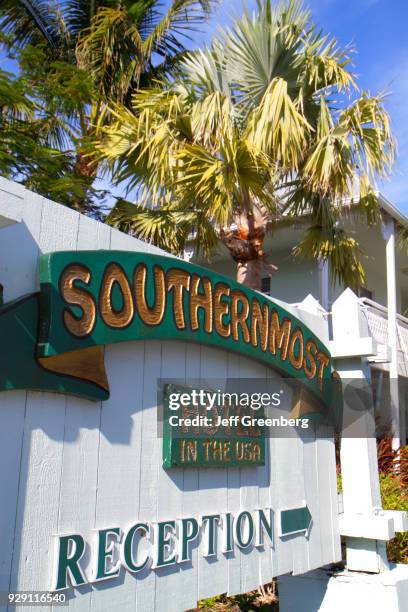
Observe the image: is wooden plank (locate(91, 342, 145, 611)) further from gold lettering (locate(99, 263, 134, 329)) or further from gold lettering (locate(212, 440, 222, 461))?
gold lettering (locate(212, 440, 222, 461))

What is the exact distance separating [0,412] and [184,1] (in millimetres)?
10478

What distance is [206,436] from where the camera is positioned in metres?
3.22

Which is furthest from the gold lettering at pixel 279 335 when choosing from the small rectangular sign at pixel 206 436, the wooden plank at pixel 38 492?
the wooden plank at pixel 38 492

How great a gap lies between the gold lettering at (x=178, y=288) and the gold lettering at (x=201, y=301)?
2.9 inches

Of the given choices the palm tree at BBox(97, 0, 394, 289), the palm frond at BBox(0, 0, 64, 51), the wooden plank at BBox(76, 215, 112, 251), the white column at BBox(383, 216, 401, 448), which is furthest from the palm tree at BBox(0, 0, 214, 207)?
the wooden plank at BBox(76, 215, 112, 251)

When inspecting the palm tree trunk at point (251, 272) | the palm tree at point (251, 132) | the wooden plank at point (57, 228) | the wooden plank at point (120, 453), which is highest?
the palm tree at point (251, 132)

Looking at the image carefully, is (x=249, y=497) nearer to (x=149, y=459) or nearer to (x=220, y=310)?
(x=149, y=459)

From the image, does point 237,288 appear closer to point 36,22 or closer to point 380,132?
point 380,132

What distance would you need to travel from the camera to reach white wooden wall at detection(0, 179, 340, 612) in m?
2.26

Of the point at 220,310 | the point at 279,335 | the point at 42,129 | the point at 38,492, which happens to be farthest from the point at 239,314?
the point at 42,129

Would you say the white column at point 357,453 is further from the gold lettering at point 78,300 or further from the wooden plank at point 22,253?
the wooden plank at point 22,253

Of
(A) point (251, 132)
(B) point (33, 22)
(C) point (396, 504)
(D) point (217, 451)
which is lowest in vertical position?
(C) point (396, 504)

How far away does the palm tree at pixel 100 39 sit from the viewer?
33.4 feet

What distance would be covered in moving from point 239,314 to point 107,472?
4.09ft
